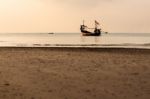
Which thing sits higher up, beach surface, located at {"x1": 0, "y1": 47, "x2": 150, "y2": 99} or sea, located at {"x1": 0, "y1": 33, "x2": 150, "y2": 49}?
beach surface, located at {"x1": 0, "y1": 47, "x2": 150, "y2": 99}

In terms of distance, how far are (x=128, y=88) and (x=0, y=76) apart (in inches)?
224

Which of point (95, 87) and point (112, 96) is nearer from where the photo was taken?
point (112, 96)

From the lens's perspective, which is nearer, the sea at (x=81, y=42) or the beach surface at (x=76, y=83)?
the beach surface at (x=76, y=83)

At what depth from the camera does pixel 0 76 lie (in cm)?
1583

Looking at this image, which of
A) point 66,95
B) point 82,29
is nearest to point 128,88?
point 66,95

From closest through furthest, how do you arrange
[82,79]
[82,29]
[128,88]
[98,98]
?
[98,98], [128,88], [82,79], [82,29]

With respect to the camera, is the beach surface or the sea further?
the sea

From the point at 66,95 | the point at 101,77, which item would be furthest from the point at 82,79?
the point at 66,95

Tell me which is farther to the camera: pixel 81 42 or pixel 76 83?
pixel 81 42

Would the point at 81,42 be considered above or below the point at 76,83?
below

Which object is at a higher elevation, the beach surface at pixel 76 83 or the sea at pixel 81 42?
the beach surface at pixel 76 83

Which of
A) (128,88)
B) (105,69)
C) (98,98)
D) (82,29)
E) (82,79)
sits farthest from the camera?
(82,29)

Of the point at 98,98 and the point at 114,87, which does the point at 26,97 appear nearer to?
the point at 98,98

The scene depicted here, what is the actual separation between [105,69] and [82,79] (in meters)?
3.67
